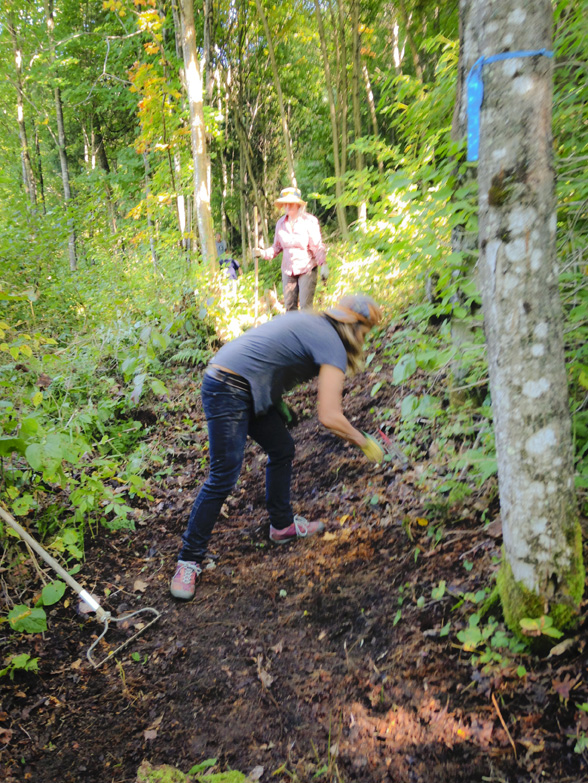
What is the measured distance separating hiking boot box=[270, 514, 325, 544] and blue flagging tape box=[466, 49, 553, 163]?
2.60 metres

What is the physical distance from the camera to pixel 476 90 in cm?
189

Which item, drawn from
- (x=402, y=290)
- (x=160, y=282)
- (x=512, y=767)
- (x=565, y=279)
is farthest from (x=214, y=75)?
(x=512, y=767)

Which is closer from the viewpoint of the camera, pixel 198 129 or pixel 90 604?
pixel 90 604

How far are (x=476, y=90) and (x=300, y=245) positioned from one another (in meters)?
4.77

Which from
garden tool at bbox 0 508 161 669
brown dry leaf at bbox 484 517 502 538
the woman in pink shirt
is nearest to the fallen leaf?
garden tool at bbox 0 508 161 669

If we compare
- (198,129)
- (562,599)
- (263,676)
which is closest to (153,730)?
(263,676)

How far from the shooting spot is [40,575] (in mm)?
2801

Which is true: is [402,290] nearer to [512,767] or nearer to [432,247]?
[432,247]

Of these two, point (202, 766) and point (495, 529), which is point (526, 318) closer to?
point (495, 529)

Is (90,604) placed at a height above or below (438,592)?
below

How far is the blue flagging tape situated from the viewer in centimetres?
178

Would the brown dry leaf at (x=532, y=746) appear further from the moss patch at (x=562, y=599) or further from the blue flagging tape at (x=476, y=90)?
the blue flagging tape at (x=476, y=90)

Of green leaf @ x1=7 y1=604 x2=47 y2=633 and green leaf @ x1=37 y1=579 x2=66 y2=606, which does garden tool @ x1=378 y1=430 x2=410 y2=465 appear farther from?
green leaf @ x1=7 y1=604 x2=47 y2=633

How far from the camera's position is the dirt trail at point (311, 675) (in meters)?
1.89
